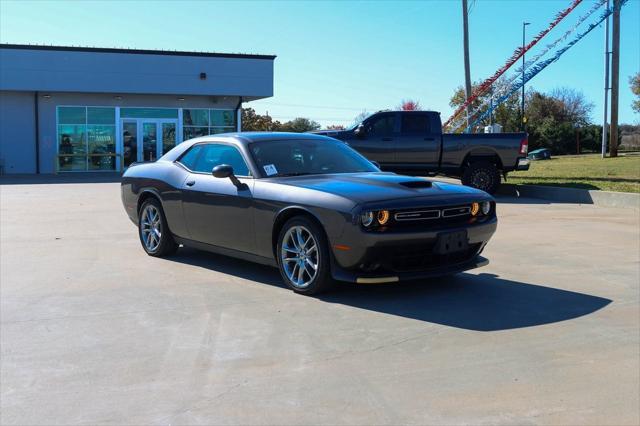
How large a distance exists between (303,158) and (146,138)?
26127 mm

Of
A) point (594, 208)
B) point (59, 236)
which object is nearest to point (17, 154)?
point (59, 236)

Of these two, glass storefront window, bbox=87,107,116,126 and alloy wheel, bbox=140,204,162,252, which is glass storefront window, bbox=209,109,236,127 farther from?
alloy wheel, bbox=140,204,162,252

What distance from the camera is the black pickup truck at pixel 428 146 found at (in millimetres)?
16391

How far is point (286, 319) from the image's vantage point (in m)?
5.30

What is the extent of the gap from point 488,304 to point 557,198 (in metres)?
11.5

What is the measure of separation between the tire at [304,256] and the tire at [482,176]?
11.3 m

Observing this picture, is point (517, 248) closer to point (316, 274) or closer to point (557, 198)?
point (316, 274)

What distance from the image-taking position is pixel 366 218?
17.9ft

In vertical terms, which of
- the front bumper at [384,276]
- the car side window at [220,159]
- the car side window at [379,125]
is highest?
the car side window at [379,125]

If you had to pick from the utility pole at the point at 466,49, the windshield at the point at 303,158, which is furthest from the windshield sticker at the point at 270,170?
the utility pole at the point at 466,49

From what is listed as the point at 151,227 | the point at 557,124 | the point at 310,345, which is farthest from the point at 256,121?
the point at 310,345

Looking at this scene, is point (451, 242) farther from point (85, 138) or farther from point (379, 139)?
point (85, 138)

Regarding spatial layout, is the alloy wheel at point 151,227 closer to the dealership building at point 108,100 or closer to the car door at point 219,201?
the car door at point 219,201

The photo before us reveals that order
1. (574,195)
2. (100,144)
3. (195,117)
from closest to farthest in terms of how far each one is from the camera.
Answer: (574,195), (100,144), (195,117)
